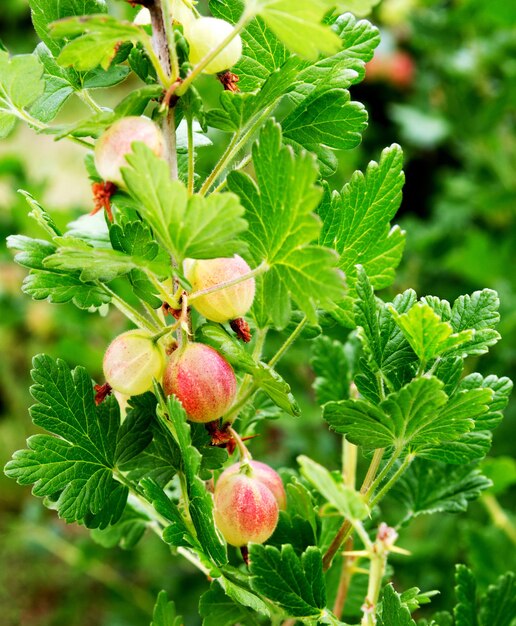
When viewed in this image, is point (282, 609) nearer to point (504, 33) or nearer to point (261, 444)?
point (261, 444)

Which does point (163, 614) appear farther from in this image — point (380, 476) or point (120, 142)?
point (120, 142)

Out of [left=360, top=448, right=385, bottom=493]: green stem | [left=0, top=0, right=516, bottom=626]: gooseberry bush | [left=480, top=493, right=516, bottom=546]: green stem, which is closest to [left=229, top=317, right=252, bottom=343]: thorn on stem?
[left=0, top=0, right=516, bottom=626]: gooseberry bush

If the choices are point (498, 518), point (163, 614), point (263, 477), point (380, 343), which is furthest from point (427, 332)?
point (498, 518)

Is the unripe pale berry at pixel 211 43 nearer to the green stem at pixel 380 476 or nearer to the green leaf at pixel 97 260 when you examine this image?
the green leaf at pixel 97 260

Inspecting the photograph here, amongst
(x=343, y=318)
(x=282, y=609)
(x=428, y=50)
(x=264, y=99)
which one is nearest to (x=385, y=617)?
(x=282, y=609)

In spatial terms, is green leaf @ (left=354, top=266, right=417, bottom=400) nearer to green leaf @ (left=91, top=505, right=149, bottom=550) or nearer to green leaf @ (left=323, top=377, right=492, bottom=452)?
green leaf @ (left=323, top=377, right=492, bottom=452)
